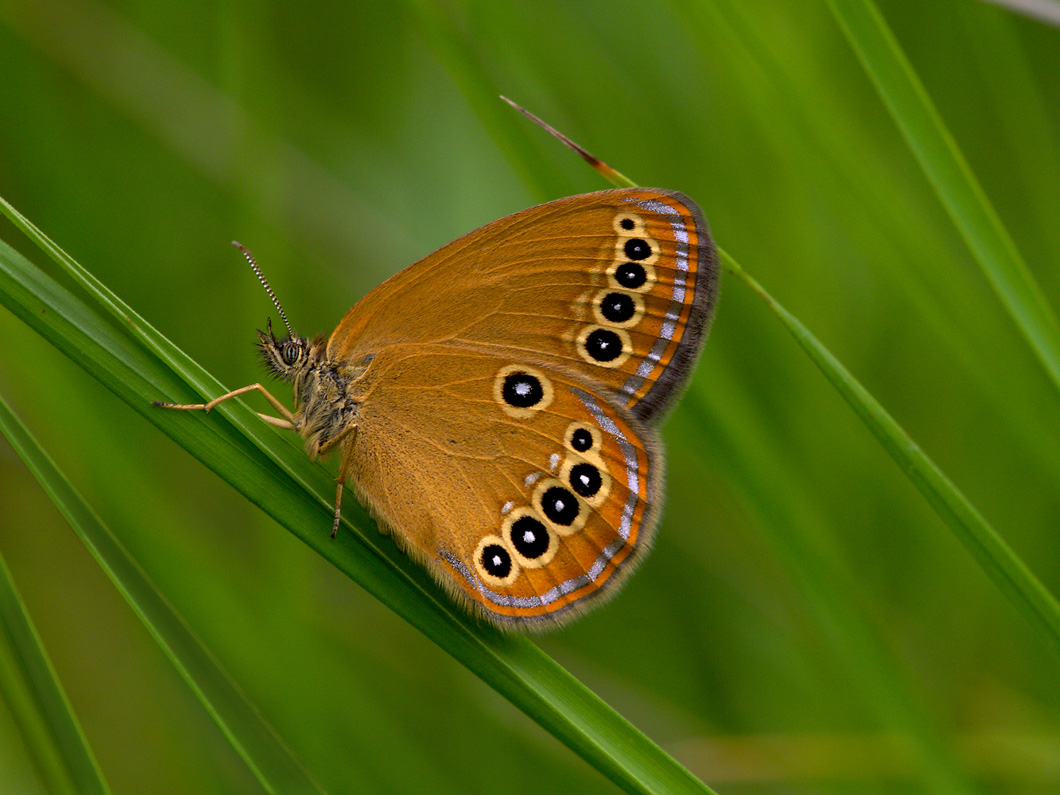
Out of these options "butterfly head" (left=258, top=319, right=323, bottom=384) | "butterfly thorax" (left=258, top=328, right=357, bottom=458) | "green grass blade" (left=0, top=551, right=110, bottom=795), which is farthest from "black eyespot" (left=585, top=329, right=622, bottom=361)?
"green grass blade" (left=0, top=551, right=110, bottom=795)

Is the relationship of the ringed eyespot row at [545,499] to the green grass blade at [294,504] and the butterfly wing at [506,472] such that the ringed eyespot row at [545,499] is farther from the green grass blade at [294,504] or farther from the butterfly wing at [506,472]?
the green grass blade at [294,504]

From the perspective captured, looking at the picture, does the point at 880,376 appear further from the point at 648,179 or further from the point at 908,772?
the point at 908,772

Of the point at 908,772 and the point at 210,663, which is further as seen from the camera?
the point at 908,772

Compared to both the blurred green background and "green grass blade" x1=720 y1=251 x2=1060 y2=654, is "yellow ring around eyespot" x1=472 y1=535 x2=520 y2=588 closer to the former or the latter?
the blurred green background

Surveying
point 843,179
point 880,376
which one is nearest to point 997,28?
point 843,179

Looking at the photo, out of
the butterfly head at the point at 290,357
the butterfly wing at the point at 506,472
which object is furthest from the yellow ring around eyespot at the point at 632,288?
the butterfly head at the point at 290,357

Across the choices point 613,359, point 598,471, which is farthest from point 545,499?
point 613,359
